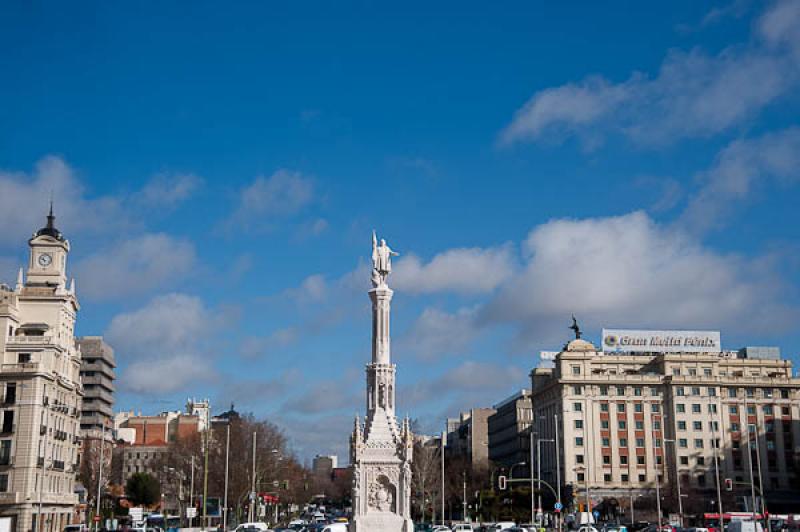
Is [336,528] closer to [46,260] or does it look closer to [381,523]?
[381,523]

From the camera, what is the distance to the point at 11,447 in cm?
6688

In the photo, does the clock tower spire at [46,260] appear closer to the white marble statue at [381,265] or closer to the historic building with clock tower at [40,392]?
the historic building with clock tower at [40,392]

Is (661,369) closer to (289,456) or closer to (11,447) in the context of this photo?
(289,456)

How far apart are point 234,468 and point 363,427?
164 feet

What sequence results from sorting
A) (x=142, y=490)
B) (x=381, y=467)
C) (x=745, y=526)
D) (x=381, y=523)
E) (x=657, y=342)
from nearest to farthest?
(x=381, y=523) < (x=381, y=467) < (x=745, y=526) < (x=142, y=490) < (x=657, y=342)

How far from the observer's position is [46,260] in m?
78.7

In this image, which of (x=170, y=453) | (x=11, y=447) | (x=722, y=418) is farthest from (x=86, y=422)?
(x=722, y=418)

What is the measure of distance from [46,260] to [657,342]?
77487mm

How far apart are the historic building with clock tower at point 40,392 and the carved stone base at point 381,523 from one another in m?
26.0

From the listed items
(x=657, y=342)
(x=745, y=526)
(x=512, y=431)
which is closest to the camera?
(x=745, y=526)

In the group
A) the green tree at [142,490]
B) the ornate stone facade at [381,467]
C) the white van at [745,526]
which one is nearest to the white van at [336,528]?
the ornate stone facade at [381,467]

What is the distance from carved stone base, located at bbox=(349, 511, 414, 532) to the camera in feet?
165

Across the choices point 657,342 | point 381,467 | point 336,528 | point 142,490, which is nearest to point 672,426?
point 657,342

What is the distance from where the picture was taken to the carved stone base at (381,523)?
50344 millimetres
